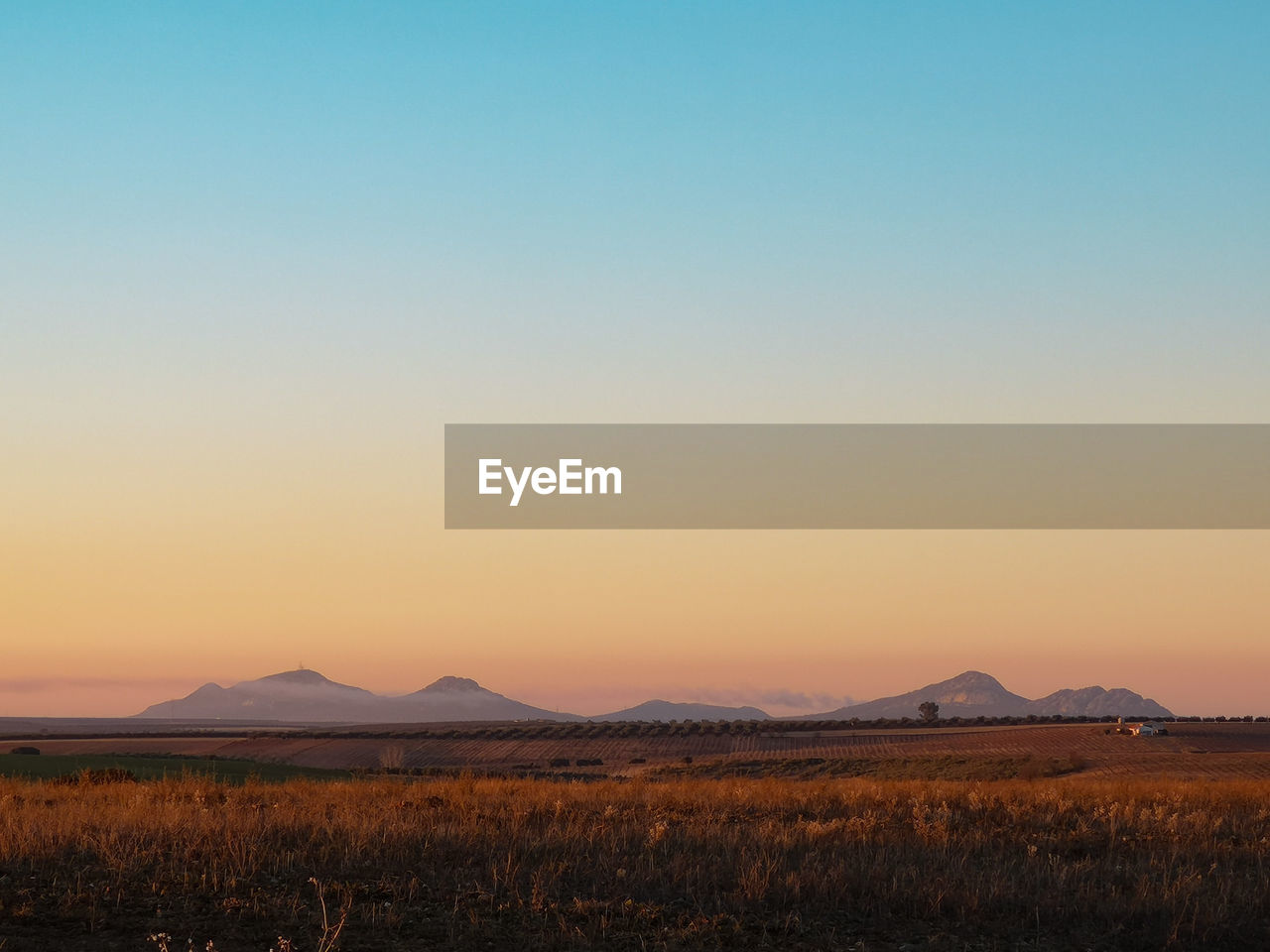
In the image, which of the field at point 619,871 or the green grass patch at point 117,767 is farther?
the green grass patch at point 117,767

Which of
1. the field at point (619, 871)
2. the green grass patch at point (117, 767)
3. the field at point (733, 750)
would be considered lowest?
the field at point (733, 750)

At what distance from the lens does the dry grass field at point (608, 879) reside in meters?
10.8

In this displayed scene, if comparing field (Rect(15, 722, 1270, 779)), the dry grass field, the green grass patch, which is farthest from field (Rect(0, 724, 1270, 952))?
field (Rect(15, 722, 1270, 779))

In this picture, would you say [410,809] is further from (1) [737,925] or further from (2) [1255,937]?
(2) [1255,937]

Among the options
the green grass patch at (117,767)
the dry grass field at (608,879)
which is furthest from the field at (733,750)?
the dry grass field at (608,879)

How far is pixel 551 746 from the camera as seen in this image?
3826 inches

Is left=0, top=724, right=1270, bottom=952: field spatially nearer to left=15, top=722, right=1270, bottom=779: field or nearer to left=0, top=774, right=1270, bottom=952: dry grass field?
left=0, top=774, right=1270, bottom=952: dry grass field

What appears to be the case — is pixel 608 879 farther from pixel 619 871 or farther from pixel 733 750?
pixel 733 750

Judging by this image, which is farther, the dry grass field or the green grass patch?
the green grass patch

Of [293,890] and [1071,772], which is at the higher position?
[293,890]

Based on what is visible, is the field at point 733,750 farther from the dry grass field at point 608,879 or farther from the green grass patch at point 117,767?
the dry grass field at point 608,879

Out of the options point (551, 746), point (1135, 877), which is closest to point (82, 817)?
point (1135, 877)

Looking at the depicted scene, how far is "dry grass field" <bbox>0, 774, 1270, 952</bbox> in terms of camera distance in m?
10.8

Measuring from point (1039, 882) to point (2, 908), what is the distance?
1025 cm
